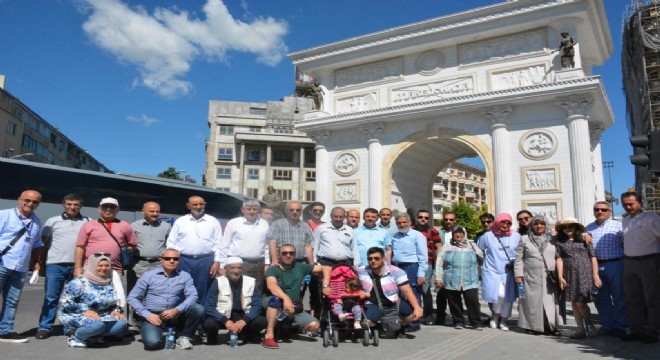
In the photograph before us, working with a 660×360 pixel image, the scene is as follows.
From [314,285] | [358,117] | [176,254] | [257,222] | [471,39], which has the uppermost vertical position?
[471,39]

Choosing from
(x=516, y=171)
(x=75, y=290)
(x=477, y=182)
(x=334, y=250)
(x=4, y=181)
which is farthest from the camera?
(x=477, y=182)

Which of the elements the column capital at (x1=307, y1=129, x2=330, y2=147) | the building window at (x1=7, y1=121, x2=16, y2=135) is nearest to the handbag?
the column capital at (x1=307, y1=129, x2=330, y2=147)

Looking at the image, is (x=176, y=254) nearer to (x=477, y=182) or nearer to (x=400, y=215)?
(x=400, y=215)

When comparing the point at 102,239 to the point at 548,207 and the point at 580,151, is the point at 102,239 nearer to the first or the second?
the point at 548,207

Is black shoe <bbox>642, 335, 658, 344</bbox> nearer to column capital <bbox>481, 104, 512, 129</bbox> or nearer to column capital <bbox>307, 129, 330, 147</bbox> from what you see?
column capital <bbox>481, 104, 512, 129</bbox>

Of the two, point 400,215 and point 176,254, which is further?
point 400,215

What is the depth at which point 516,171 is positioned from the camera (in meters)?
17.5

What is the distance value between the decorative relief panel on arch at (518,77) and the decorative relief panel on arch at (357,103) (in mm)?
5012

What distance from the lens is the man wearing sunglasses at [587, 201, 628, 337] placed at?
6609 mm

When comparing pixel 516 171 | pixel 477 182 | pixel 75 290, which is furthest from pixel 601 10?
pixel 477 182

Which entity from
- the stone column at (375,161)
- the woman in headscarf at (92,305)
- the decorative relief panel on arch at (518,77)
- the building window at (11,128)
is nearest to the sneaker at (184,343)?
the woman in headscarf at (92,305)

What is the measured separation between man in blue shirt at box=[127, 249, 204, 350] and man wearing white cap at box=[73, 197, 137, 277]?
2.28 feet

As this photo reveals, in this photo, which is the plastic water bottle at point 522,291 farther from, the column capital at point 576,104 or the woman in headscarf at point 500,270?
the column capital at point 576,104

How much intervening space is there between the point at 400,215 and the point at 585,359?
3.36 metres
